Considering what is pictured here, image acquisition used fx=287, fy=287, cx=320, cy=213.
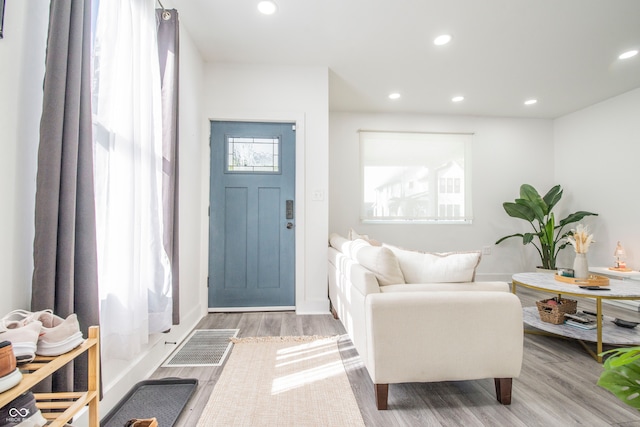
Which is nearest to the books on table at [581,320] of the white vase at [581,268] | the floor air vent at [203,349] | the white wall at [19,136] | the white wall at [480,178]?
the white vase at [581,268]

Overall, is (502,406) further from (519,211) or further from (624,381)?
(519,211)

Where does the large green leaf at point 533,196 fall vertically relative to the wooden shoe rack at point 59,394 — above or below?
above

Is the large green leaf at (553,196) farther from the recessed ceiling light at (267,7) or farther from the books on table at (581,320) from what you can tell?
the recessed ceiling light at (267,7)

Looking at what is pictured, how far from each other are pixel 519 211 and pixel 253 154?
12.5 feet

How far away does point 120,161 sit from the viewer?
1.44 metres

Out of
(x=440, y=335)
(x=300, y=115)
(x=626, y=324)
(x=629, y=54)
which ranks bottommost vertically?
(x=626, y=324)

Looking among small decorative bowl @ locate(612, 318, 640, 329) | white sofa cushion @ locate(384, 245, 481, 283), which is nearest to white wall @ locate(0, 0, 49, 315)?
white sofa cushion @ locate(384, 245, 481, 283)

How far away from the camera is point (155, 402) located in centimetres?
151

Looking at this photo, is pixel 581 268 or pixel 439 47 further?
pixel 439 47

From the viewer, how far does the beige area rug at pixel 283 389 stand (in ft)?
4.52

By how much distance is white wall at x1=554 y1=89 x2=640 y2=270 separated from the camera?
3570mm

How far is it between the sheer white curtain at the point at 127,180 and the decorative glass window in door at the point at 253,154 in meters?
1.28

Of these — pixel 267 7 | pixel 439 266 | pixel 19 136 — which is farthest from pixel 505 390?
pixel 267 7

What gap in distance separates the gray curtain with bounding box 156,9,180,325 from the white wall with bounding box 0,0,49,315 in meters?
0.86
